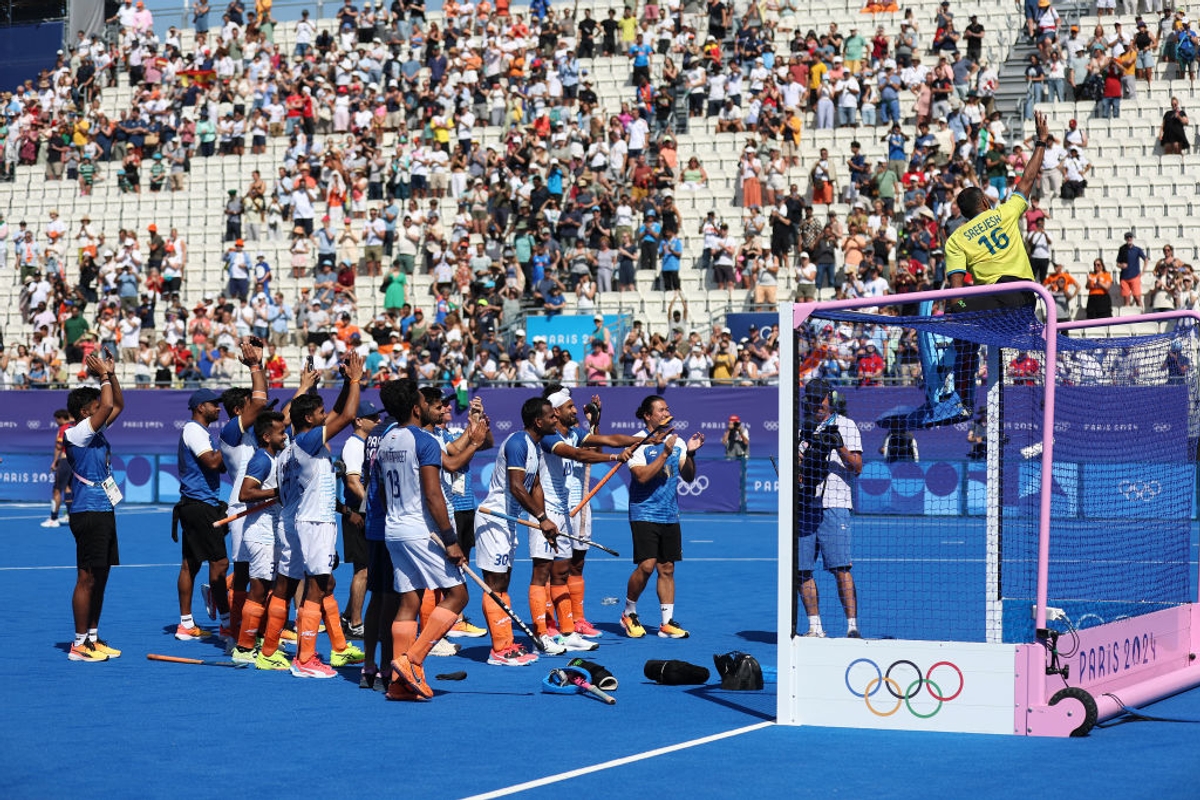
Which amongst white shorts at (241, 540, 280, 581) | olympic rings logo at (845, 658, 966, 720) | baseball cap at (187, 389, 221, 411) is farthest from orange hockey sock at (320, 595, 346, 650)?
olympic rings logo at (845, 658, 966, 720)

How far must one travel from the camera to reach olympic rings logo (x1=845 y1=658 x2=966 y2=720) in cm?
1076

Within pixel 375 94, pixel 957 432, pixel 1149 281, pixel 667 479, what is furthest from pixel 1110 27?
pixel 667 479

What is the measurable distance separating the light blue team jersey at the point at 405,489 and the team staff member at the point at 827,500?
3231 millimetres

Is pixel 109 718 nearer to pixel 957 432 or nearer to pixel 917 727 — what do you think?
pixel 917 727

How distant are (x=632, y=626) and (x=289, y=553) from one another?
11.8 ft

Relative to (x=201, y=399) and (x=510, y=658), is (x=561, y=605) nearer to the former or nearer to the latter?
(x=510, y=658)

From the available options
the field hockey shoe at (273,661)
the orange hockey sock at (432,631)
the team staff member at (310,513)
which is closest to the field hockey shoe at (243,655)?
the field hockey shoe at (273,661)

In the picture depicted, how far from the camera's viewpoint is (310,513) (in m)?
12.9

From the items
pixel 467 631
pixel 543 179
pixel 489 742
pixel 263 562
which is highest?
pixel 543 179

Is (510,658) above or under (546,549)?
Answer: under

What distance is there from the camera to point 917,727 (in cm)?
1080

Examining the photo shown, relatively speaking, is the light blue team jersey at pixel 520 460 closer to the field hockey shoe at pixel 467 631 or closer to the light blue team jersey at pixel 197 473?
the field hockey shoe at pixel 467 631

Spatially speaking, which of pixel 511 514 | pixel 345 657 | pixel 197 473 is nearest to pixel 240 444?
pixel 197 473

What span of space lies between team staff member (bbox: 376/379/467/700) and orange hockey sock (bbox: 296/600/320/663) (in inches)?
45.7
